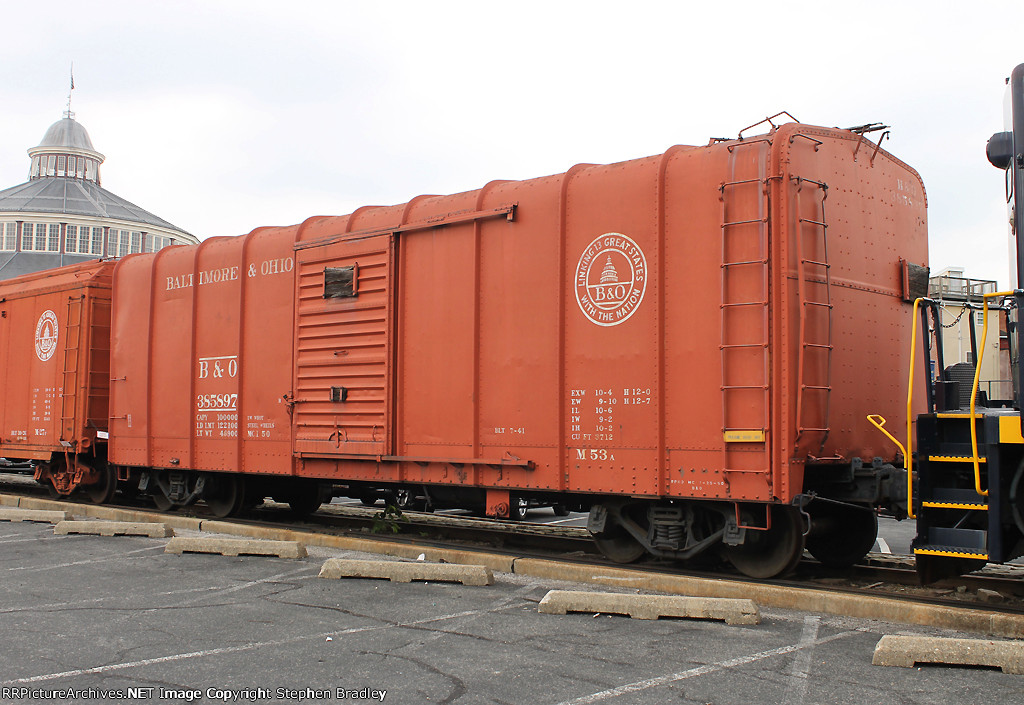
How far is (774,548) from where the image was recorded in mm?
8070

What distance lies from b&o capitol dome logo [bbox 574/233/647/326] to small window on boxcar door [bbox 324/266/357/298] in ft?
10.9

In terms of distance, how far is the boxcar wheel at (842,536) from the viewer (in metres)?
8.69

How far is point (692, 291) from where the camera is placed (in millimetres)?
8133

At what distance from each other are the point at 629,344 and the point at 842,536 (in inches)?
120

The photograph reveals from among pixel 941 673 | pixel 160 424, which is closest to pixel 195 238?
pixel 160 424

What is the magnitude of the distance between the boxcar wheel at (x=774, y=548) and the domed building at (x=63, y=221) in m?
68.1

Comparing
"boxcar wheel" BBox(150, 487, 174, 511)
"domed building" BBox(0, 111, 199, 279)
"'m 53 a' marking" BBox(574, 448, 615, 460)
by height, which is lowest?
"boxcar wheel" BBox(150, 487, 174, 511)

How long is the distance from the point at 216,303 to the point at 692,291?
24.7ft

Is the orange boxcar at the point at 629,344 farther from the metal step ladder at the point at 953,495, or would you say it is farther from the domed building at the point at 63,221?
the domed building at the point at 63,221

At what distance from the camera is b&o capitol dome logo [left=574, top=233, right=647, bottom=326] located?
8.49 m

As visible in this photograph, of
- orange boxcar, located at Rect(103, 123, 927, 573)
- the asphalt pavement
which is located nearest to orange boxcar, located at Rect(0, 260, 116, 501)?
orange boxcar, located at Rect(103, 123, 927, 573)

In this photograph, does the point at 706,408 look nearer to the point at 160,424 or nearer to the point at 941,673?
the point at 941,673

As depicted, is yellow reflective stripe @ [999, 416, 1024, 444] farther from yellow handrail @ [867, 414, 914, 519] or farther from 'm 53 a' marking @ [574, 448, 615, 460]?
'm 53 a' marking @ [574, 448, 615, 460]

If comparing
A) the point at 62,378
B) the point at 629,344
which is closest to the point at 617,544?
the point at 629,344
